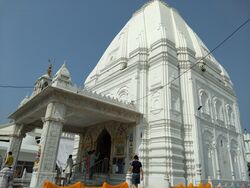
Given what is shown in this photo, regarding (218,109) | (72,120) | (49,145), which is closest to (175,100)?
(218,109)

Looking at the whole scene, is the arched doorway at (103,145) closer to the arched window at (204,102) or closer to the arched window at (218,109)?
the arched window at (204,102)

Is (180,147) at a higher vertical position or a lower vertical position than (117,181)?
higher

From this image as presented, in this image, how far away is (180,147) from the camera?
1365 cm

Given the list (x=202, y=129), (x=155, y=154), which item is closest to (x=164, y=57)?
(x=202, y=129)

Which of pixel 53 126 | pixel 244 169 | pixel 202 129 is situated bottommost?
pixel 244 169

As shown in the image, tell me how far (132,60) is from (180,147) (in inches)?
337

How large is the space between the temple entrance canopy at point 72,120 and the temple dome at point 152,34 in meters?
6.72

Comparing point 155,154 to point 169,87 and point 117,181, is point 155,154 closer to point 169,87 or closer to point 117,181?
point 117,181

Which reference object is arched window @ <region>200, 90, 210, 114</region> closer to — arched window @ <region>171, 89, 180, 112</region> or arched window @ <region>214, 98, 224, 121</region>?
arched window @ <region>214, 98, 224, 121</region>

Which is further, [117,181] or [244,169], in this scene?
[244,169]

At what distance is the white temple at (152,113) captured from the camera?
12.2 metres

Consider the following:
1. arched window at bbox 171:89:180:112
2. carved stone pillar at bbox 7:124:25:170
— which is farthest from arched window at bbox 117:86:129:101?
carved stone pillar at bbox 7:124:25:170

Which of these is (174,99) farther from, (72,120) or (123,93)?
(72,120)

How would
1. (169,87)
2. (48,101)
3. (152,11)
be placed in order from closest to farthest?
1. (48,101)
2. (169,87)
3. (152,11)
